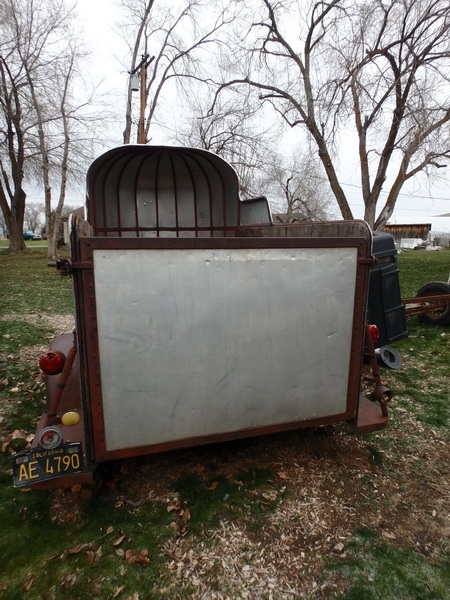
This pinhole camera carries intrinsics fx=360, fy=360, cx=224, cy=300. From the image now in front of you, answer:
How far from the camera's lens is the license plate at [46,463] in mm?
2244

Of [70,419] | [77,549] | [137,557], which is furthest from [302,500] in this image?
[70,419]

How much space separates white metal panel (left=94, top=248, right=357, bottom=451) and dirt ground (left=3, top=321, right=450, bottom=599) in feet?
2.15

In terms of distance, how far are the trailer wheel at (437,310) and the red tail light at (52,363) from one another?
6648 mm

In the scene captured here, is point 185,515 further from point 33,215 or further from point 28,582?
point 33,215

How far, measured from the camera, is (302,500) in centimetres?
277

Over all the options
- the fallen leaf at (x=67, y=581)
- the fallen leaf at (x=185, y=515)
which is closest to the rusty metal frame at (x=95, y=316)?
the fallen leaf at (x=185, y=515)

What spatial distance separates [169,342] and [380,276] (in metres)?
3.53

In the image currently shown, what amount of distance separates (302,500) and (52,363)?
6.97ft

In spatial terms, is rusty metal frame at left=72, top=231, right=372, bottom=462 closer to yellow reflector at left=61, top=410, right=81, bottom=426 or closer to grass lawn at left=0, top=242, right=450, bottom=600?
yellow reflector at left=61, top=410, right=81, bottom=426

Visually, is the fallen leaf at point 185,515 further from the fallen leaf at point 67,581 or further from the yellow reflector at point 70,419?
the yellow reflector at point 70,419

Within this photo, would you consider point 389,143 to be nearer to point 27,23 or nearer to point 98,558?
point 98,558

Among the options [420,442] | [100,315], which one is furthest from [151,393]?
[420,442]

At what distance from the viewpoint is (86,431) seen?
2334 millimetres

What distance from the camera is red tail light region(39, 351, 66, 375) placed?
8.12 ft
